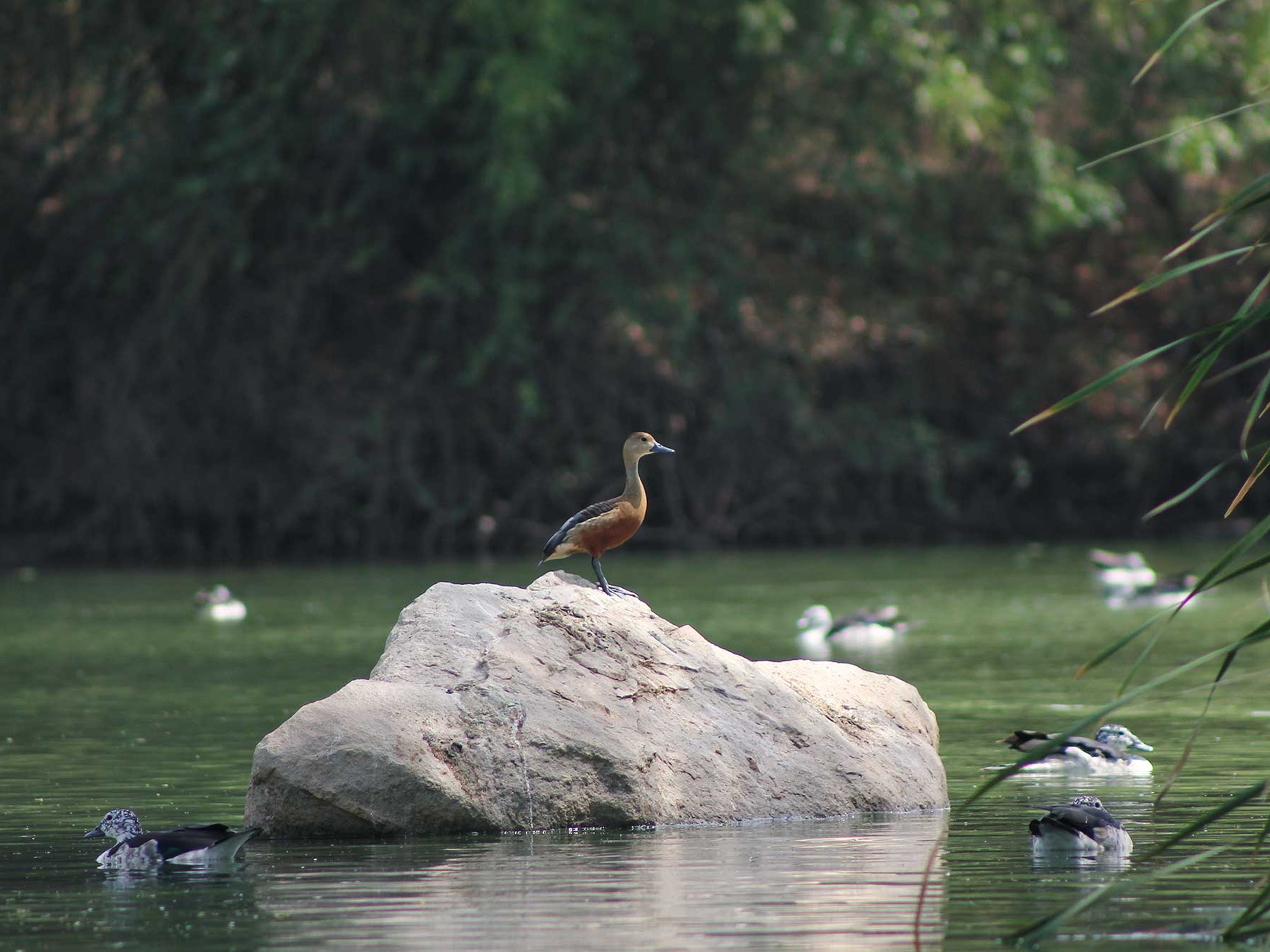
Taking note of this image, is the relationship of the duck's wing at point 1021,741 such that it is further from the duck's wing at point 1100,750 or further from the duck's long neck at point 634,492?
the duck's long neck at point 634,492

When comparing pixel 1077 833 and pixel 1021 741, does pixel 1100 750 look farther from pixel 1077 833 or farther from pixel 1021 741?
pixel 1077 833

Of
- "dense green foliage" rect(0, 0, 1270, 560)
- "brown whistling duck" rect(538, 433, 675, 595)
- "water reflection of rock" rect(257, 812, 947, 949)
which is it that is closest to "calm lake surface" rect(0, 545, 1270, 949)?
"water reflection of rock" rect(257, 812, 947, 949)

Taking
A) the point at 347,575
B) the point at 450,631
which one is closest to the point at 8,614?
the point at 347,575

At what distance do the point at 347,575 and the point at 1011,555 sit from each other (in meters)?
9.88

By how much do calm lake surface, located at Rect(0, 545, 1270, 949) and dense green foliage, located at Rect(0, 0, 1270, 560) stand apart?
11.5 meters

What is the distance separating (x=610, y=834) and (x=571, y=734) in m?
0.50

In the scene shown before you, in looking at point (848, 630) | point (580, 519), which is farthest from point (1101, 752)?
point (848, 630)

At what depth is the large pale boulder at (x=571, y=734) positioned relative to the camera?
8906 mm

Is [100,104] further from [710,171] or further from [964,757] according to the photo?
[964,757]

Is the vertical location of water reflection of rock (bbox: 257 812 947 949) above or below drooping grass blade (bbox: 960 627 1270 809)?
below

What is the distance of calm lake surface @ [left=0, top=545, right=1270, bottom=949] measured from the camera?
673 cm

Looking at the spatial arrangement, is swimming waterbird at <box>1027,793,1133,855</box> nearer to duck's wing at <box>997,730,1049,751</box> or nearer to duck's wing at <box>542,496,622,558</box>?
duck's wing at <box>997,730,1049,751</box>

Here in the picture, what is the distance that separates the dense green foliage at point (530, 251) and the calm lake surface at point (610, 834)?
11528 millimetres

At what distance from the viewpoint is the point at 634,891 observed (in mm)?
7332
